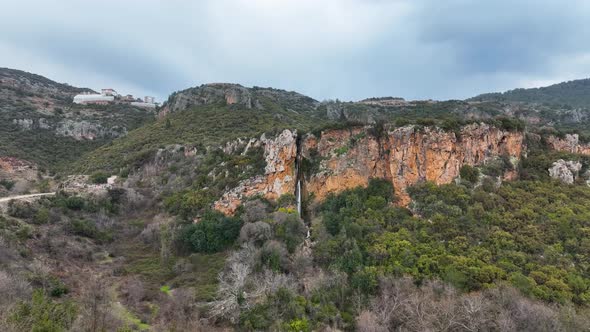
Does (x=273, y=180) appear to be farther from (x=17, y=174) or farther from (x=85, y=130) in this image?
(x=85, y=130)

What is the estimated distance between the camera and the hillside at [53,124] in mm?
61969

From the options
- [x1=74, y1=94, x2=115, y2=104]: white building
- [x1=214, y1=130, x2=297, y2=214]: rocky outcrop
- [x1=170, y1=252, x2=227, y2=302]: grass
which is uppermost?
[x1=74, y1=94, x2=115, y2=104]: white building

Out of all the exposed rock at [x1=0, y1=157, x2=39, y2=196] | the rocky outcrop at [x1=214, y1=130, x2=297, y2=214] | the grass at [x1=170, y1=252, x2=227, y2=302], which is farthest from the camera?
the exposed rock at [x1=0, y1=157, x2=39, y2=196]

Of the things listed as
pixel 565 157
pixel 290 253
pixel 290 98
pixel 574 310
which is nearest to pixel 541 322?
pixel 574 310

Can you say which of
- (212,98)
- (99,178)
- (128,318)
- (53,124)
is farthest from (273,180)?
(53,124)

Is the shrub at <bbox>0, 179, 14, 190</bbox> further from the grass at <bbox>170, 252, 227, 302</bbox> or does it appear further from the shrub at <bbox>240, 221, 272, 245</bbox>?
the shrub at <bbox>240, 221, 272, 245</bbox>

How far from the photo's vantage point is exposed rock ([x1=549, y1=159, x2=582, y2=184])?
113 ft

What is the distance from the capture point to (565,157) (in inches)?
1452

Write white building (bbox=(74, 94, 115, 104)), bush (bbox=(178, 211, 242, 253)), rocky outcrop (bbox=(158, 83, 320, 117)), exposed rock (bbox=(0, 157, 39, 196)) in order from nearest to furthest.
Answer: bush (bbox=(178, 211, 242, 253)) < exposed rock (bbox=(0, 157, 39, 196)) < rocky outcrop (bbox=(158, 83, 320, 117)) < white building (bbox=(74, 94, 115, 104))

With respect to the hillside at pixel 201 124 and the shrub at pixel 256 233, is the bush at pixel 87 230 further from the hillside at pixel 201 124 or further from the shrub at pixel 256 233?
the hillside at pixel 201 124

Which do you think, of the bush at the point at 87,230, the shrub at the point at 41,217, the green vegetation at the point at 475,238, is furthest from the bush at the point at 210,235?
the shrub at the point at 41,217

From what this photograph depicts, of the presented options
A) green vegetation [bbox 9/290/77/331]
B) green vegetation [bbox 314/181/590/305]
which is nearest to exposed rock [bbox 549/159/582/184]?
green vegetation [bbox 314/181/590/305]

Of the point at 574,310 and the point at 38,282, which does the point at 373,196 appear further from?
the point at 38,282

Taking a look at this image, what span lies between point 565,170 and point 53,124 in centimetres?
8905
